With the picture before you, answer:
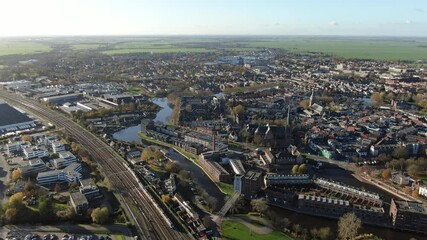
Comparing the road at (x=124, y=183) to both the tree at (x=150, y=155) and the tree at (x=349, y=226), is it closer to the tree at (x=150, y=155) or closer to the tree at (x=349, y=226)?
the tree at (x=150, y=155)

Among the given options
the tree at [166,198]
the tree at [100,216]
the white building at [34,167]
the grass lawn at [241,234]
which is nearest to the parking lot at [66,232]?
the tree at [100,216]

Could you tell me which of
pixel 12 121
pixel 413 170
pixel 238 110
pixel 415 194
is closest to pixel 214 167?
pixel 415 194

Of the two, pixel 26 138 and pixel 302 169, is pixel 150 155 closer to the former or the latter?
pixel 302 169

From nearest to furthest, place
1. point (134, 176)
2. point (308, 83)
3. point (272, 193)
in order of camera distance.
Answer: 1. point (272, 193)
2. point (134, 176)
3. point (308, 83)

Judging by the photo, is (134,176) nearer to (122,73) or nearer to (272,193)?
(272,193)

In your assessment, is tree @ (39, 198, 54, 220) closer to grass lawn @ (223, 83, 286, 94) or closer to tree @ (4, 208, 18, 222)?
tree @ (4, 208, 18, 222)

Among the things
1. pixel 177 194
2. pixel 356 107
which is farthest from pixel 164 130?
pixel 356 107
